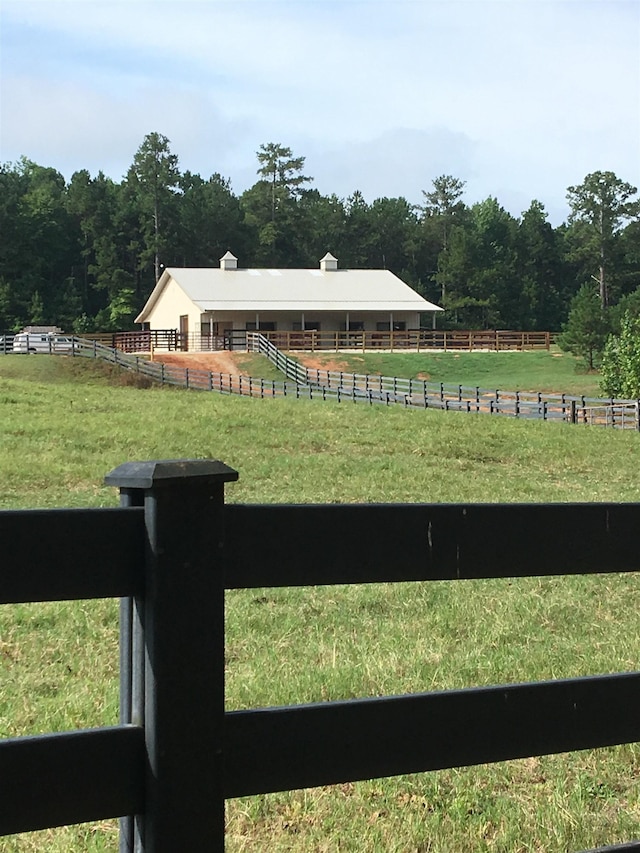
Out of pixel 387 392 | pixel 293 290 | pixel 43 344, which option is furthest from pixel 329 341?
pixel 387 392

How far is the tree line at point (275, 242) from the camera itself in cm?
9044

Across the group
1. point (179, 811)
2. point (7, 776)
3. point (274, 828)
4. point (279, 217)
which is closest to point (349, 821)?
point (274, 828)

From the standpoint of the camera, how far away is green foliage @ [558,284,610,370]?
53594mm

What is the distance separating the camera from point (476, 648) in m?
5.73

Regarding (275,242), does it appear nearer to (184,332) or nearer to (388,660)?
(184,332)

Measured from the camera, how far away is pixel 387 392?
37.2m

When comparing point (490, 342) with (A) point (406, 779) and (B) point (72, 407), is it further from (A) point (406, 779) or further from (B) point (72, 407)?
(A) point (406, 779)

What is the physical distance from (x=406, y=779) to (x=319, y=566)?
6.07 feet

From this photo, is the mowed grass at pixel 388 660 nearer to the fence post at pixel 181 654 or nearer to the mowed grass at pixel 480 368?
the fence post at pixel 181 654

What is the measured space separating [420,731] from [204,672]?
1.77 feet

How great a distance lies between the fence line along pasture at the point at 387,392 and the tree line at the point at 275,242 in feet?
123

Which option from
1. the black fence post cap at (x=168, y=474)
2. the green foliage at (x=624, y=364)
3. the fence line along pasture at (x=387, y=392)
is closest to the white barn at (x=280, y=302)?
the fence line along pasture at (x=387, y=392)

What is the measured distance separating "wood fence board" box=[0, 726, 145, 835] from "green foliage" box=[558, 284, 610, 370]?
175ft

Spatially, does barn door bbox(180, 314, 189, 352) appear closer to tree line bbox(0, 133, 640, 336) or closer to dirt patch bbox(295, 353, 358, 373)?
dirt patch bbox(295, 353, 358, 373)
